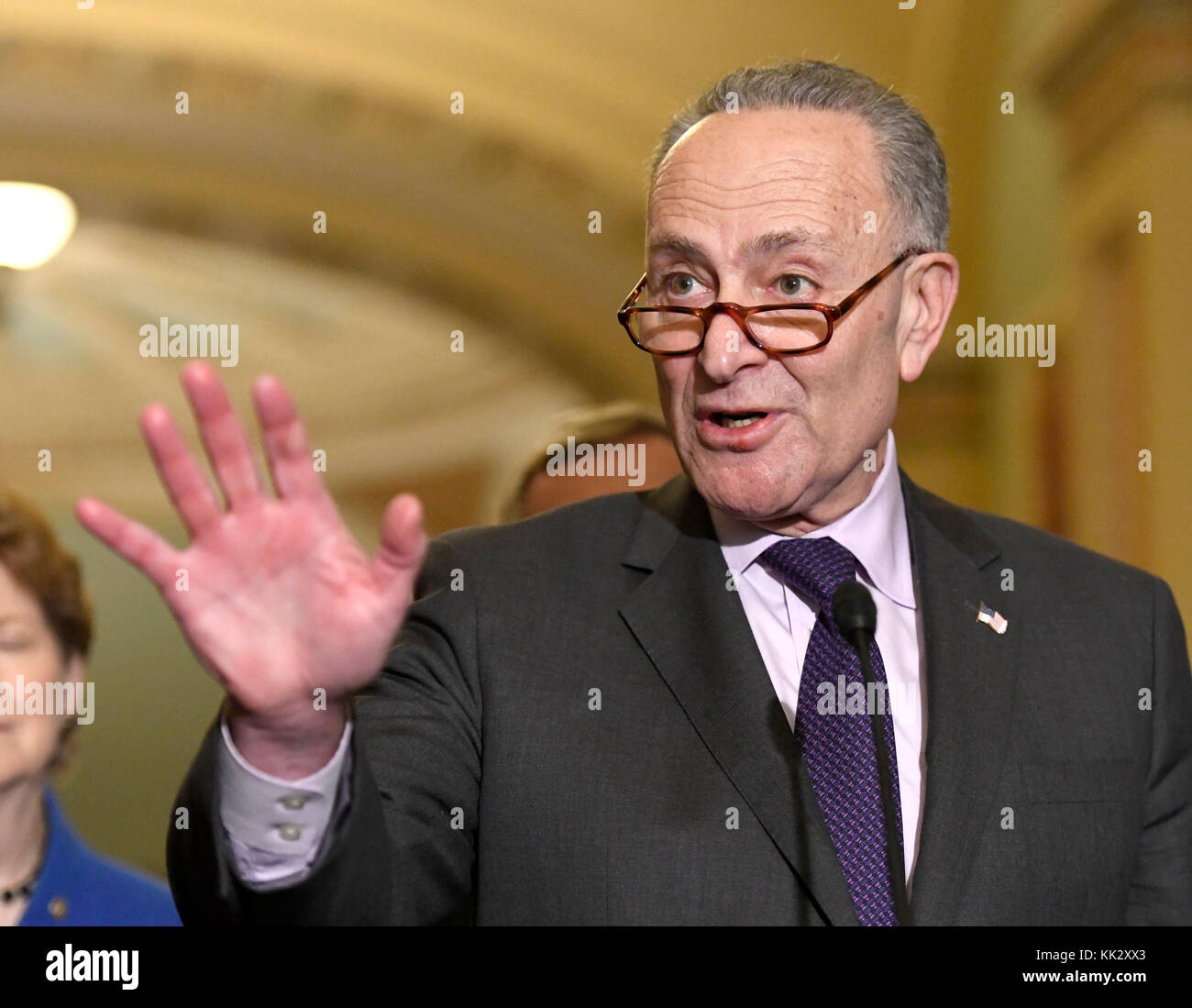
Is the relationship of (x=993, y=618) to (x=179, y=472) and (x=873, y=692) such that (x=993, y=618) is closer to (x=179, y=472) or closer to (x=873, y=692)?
(x=873, y=692)

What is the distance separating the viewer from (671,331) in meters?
1.56

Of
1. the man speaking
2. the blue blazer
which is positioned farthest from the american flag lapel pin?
the blue blazer

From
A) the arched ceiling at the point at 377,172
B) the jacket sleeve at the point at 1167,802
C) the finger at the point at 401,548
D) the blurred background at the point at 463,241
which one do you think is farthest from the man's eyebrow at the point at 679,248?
the arched ceiling at the point at 377,172

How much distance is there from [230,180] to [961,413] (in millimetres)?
3691

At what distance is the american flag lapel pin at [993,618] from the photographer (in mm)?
1614

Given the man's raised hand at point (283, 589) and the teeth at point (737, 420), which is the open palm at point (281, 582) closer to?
the man's raised hand at point (283, 589)

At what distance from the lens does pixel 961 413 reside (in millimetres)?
6020

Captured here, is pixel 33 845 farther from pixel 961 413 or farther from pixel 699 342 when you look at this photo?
pixel 961 413

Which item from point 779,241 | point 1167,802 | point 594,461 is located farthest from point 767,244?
point 594,461

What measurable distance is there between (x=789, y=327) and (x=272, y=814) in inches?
29.4

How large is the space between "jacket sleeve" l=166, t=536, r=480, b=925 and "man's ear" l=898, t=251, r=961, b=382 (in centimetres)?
58

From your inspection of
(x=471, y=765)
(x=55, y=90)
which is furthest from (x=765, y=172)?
(x=55, y=90)

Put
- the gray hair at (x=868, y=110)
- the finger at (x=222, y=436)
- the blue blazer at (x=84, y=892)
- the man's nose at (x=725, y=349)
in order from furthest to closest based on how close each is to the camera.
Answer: the blue blazer at (x=84, y=892) → the gray hair at (x=868, y=110) → the man's nose at (x=725, y=349) → the finger at (x=222, y=436)

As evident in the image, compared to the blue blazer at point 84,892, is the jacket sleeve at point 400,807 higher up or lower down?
higher up
